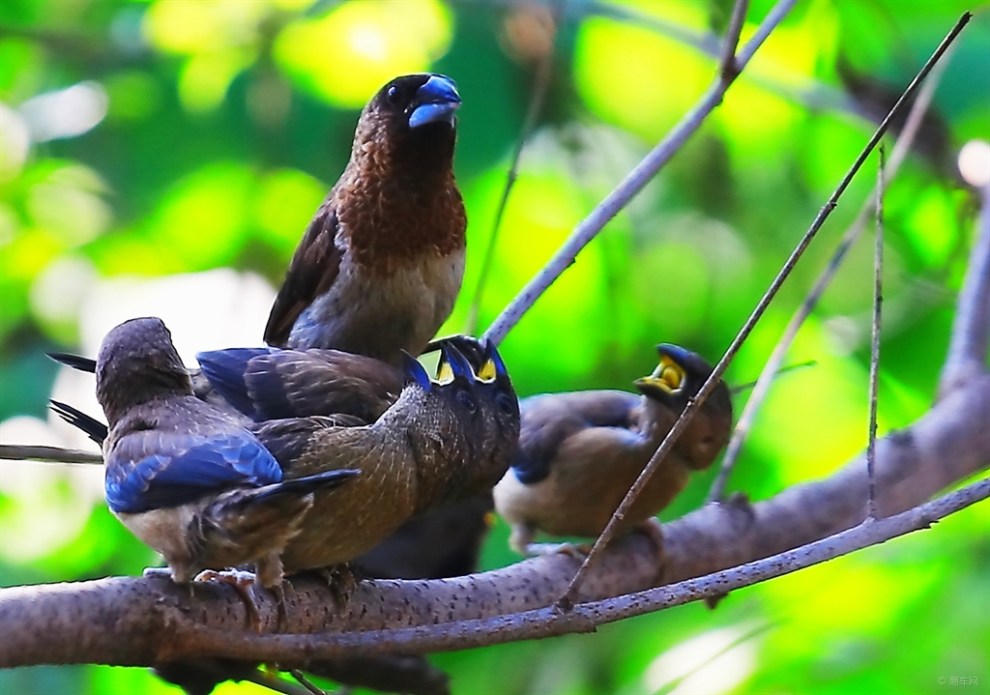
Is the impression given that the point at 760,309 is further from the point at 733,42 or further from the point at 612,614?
the point at 733,42

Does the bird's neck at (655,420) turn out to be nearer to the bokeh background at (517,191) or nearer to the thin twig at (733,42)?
the thin twig at (733,42)

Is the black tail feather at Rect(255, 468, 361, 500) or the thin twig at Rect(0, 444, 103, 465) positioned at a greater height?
the thin twig at Rect(0, 444, 103, 465)

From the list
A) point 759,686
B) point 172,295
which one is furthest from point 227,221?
point 759,686

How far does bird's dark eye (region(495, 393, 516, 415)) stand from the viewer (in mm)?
2162

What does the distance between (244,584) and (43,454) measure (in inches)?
16.4

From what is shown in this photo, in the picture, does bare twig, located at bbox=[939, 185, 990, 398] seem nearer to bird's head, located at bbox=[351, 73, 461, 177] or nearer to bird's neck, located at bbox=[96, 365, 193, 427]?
bird's head, located at bbox=[351, 73, 461, 177]

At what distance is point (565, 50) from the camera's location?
4473mm

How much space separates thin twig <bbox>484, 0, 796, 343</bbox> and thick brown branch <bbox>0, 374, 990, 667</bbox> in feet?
1.55

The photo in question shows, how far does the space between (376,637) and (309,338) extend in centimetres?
106

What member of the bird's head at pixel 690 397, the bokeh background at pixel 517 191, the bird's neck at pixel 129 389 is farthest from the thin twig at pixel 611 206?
the bokeh background at pixel 517 191

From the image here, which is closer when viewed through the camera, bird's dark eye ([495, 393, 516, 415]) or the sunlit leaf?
bird's dark eye ([495, 393, 516, 415])

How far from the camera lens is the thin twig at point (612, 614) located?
65.6 inches

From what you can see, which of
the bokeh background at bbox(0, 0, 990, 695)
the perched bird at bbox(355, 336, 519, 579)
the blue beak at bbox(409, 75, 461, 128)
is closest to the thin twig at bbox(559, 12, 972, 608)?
the blue beak at bbox(409, 75, 461, 128)

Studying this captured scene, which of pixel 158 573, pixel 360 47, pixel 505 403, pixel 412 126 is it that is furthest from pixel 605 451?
pixel 360 47
